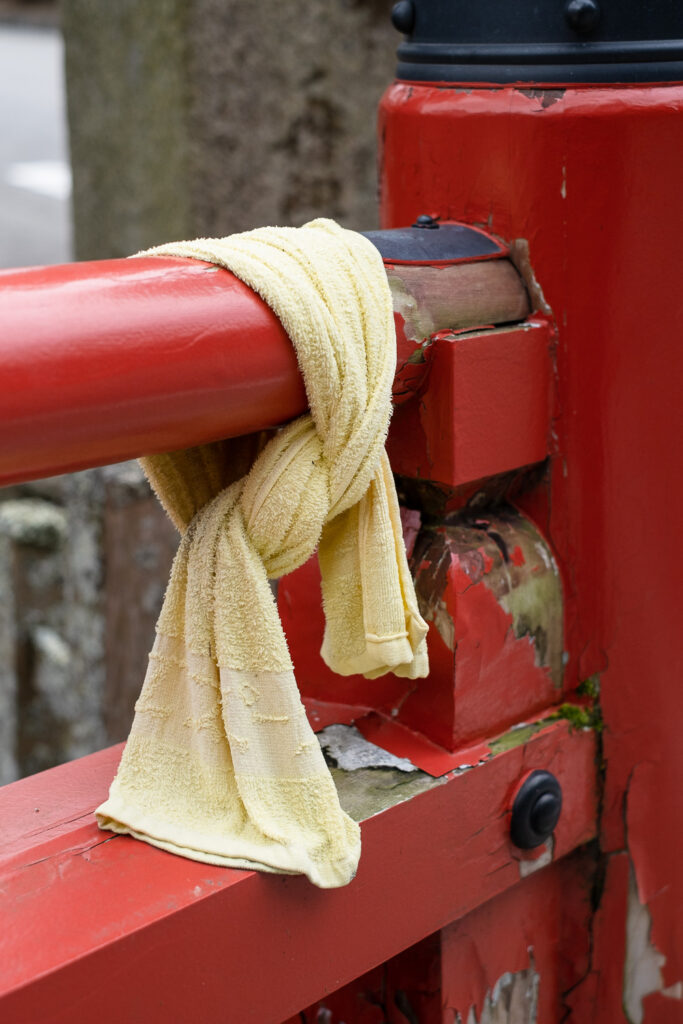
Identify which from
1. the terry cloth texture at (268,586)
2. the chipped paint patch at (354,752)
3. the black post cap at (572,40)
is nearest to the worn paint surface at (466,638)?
the chipped paint patch at (354,752)

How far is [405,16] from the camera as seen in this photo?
1242 millimetres

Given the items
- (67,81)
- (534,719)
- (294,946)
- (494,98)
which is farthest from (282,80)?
(294,946)

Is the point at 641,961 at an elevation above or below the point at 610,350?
below

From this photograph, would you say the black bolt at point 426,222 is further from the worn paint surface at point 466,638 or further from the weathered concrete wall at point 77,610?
the weathered concrete wall at point 77,610

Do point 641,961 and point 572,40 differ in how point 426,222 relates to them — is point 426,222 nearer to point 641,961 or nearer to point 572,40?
point 572,40

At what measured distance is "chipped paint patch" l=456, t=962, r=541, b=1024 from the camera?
1282mm

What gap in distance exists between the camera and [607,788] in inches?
51.9

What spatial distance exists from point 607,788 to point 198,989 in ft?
1.70

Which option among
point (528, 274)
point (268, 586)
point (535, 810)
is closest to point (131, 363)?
point (268, 586)

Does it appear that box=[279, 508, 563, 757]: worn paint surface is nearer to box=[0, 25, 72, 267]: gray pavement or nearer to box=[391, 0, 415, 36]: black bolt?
box=[391, 0, 415, 36]: black bolt

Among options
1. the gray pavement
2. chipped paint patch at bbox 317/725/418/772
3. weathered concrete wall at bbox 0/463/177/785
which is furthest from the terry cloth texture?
the gray pavement

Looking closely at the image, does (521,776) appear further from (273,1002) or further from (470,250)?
(470,250)

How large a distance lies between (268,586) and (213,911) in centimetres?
26

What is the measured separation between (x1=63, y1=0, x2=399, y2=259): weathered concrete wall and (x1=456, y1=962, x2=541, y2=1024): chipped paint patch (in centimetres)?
229
